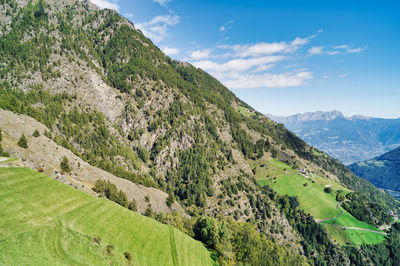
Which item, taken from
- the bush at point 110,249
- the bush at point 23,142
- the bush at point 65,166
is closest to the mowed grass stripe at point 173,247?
the bush at point 110,249

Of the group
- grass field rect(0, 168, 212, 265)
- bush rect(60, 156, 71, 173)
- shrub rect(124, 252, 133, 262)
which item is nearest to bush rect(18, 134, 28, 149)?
bush rect(60, 156, 71, 173)

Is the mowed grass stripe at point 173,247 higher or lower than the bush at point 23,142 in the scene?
lower

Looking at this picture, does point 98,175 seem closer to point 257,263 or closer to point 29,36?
point 257,263

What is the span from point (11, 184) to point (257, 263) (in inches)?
3515

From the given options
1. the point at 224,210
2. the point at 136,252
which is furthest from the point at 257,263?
the point at 224,210

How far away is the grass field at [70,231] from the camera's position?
42.2 meters

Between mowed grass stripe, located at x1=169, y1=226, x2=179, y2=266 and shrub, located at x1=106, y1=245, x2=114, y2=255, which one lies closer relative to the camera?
shrub, located at x1=106, y1=245, x2=114, y2=255

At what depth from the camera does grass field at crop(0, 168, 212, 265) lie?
138 feet

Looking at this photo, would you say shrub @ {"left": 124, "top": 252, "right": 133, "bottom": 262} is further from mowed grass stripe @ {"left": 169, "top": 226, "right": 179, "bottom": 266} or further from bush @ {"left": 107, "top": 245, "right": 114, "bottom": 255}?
mowed grass stripe @ {"left": 169, "top": 226, "right": 179, "bottom": 266}

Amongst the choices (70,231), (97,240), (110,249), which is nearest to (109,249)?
(110,249)

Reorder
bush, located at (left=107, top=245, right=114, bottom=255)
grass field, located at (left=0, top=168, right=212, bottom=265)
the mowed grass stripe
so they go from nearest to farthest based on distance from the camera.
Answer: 1. grass field, located at (left=0, top=168, right=212, bottom=265)
2. bush, located at (left=107, top=245, right=114, bottom=255)
3. the mowed grass stripe

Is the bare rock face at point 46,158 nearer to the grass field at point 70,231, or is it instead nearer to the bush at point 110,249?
the grass field at point 70,231

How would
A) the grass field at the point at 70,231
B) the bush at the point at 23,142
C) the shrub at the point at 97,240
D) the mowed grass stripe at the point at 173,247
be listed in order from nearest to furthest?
the grass field at the point at 70,231 < the shrub at the point at 97,240 < the mowed grass stripe at the point at 173,247 < the bush at the point at 23,142

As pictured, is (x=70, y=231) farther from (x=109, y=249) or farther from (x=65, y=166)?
(x=65, y=166)
